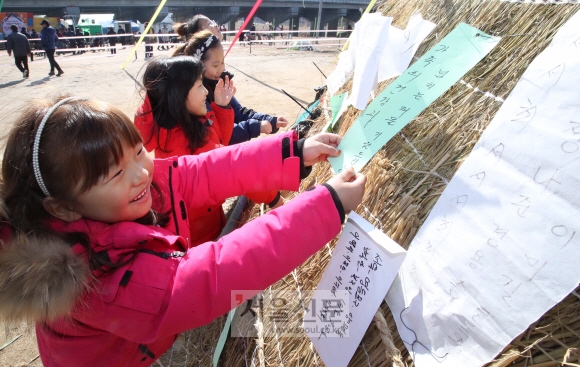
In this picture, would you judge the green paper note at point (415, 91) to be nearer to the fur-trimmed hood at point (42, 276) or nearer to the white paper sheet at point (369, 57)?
the white paper sheet at point (369, 57)

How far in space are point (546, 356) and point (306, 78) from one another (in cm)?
938

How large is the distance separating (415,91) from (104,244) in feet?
3.16

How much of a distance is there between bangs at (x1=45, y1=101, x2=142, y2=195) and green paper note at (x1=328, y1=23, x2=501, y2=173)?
66 cm

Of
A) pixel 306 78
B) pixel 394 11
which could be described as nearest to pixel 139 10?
pixel 306 78

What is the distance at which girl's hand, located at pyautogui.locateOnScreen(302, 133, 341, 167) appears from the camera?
1.22 m

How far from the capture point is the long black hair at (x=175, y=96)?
1.96 metres

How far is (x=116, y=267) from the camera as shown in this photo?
0.95 meters

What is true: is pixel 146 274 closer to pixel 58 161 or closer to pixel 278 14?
pixel 58 161

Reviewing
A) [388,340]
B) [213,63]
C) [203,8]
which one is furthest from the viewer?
[203,8]

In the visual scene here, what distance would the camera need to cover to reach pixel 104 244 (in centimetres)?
101

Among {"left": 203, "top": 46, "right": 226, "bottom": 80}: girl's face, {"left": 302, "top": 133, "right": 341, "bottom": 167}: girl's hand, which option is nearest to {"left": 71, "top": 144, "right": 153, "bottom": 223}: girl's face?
{"left": 302, "top": 133, "right": 341, "bottom": 167}: girl's hand

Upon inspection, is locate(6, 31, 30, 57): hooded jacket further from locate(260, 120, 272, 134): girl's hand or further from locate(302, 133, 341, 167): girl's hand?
locate(302, 133, 341, 167): girl's hand

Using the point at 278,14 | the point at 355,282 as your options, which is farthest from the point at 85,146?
the point at 278,14

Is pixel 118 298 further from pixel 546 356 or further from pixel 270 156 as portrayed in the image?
pixel 546 356
